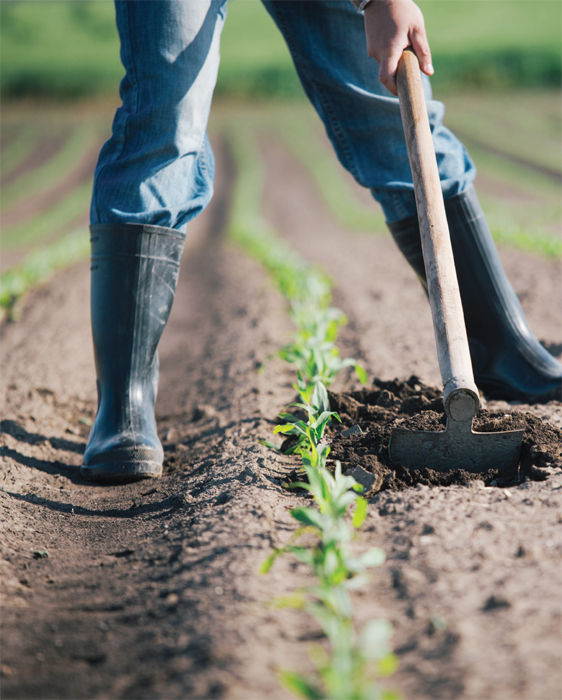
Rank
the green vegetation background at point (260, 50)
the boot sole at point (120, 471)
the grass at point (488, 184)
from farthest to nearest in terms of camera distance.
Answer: the green vegetation background at point (260, 50)
the grass at point (488, 184)
the boot sole at point (120, 471)

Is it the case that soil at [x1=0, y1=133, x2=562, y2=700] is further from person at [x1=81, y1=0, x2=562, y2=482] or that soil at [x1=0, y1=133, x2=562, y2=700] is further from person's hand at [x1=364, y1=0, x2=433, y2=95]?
person's hand at [x1=364, y1=0, x2=433, y2=95]

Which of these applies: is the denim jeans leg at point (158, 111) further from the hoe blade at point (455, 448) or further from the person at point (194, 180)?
the hoe blade at point (455, 448)

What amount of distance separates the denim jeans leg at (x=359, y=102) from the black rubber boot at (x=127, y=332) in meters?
0.69

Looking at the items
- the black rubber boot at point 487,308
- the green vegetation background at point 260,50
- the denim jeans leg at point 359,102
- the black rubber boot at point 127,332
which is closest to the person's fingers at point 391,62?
the denim jeans leg at point 359,102

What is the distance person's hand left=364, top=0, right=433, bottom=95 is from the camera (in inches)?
75.2

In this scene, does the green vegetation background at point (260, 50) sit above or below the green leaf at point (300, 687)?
above

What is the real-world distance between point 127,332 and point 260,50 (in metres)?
39.9

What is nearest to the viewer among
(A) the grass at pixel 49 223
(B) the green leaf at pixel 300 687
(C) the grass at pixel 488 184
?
(B) the green leaf at pixel 300 687

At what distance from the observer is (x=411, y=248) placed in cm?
236

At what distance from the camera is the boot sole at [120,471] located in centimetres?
203

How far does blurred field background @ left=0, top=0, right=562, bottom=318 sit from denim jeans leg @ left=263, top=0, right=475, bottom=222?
3.04 metres

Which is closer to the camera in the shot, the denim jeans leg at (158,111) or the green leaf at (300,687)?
the green leaf at (300,687)

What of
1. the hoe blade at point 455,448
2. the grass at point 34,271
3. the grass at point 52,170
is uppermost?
the grass at point 52,170

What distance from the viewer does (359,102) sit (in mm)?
2293
